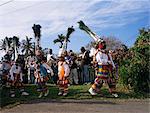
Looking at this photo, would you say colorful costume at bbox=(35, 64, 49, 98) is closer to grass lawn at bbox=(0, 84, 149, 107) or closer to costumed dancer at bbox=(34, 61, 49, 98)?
costumed dancer at bbox=(34, 61, 49, 98)

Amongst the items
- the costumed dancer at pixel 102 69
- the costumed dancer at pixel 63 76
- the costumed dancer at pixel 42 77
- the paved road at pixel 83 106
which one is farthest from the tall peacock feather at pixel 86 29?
the paved road at pixel 83 106

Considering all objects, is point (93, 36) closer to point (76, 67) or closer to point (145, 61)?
point (145, 61)

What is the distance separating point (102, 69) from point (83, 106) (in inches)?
93.3

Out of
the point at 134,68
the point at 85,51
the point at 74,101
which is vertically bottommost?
the point at 74,101

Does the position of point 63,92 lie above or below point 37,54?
below

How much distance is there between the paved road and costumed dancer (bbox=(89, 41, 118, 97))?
1.08 m

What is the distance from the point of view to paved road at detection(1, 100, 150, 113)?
9992mm

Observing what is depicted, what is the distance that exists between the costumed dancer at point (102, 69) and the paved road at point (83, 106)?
108cm

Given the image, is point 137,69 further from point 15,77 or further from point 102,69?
point 15,77

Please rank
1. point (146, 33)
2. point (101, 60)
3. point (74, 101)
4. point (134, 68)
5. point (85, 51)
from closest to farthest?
point (74, 101), point (101, 60), point (134, 68), point (146, 33), point (85, 51)

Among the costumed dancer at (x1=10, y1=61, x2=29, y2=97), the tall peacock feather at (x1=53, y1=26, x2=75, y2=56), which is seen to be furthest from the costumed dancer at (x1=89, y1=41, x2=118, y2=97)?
the costumed dancer at (x1=10, y1=61, x2=29, y2=97)

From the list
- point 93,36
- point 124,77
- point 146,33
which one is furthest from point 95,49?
point 146,33

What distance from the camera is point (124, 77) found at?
44.9 feet

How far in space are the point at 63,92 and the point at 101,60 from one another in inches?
68.1
